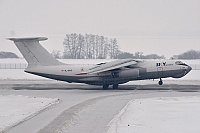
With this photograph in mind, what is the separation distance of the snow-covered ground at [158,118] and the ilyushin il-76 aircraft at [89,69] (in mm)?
11919

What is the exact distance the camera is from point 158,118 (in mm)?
17422

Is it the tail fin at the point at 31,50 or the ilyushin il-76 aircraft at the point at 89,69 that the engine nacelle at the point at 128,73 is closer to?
the ilyushin il-76 aircraft at the point at 89,69

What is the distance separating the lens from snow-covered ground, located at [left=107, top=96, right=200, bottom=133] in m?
14.7

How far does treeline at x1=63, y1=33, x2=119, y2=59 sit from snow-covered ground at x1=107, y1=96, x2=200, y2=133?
96.2 metres

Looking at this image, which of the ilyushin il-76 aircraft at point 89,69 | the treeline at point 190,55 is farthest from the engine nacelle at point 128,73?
the treeline at point 190,55

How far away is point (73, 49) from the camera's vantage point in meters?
124

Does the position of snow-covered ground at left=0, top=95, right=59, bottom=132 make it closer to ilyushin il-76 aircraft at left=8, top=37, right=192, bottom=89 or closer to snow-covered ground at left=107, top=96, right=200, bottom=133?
snow-covered ground at left=107, top=96, right=200, bottom=133

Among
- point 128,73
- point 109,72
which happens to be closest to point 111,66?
point 109,72

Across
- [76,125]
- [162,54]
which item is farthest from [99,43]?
[76,125]

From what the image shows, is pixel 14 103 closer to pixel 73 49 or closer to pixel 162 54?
pixel 162 54

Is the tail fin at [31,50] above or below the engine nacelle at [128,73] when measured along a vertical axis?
above

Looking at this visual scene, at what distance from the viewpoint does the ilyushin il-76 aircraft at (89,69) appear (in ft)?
115

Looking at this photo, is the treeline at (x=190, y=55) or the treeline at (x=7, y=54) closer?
the treeline at (x=190, y=55)

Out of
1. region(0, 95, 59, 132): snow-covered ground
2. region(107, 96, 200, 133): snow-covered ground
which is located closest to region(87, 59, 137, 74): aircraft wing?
region(0, 95, 59, 132): snow-covered ground
